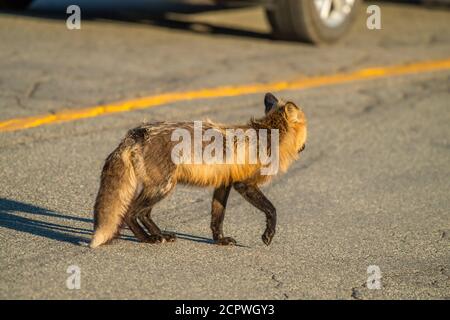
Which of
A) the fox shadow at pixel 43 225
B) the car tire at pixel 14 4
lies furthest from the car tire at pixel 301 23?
the fox shadow at pixel 43 225

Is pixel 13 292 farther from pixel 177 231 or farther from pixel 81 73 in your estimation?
pixel 81 73

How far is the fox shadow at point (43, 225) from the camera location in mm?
6301

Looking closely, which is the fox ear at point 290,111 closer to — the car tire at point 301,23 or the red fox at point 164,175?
the red fox at point 164,175

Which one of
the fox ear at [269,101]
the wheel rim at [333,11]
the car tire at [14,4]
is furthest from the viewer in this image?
the car tire at [14,4]

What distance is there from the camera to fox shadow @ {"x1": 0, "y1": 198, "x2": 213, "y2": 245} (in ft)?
20.7

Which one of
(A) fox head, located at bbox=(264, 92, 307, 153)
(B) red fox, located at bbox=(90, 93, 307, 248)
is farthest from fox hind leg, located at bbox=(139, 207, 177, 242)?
(A) fox head, located at bbox=(264, 92, 307, 153)

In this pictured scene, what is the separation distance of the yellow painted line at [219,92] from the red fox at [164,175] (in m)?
2.70

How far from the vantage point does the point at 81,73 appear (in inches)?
408

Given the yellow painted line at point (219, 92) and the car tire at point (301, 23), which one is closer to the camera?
the yellow painted line at point (219, 92)

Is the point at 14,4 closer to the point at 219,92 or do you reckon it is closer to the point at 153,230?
the point at 219,92

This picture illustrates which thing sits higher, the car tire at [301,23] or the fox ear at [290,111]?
the car tire at [301,23]

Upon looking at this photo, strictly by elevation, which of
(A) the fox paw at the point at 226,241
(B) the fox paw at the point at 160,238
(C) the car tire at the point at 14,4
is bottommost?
(A) the fox paw at the point at 226,241

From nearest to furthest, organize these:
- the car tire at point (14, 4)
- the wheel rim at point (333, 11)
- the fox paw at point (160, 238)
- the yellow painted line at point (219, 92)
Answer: the fox paw at point (160, 238), the yellow painted line at point (219, 92), the wheel rim at point (333, 11), the car tire at point (14, 4)

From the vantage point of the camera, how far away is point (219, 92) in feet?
33.2
